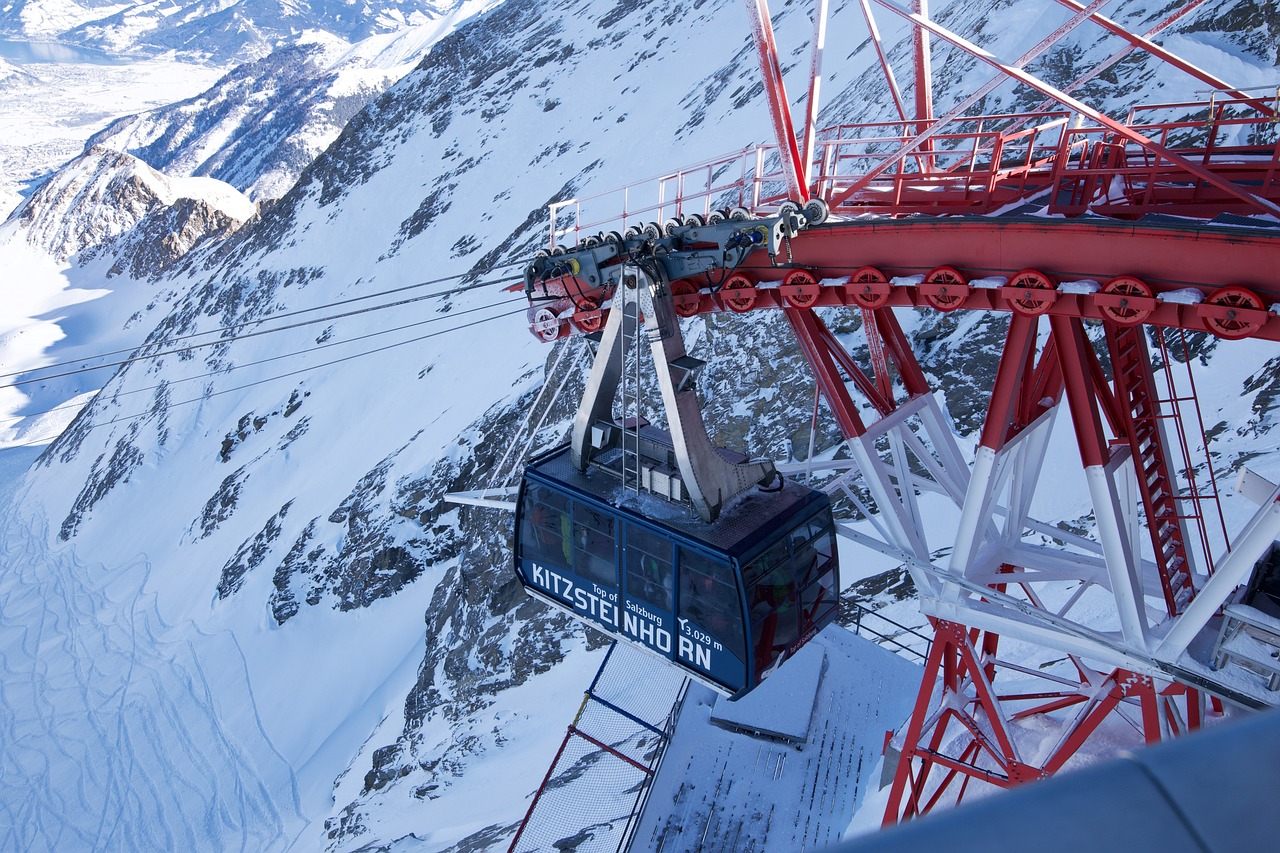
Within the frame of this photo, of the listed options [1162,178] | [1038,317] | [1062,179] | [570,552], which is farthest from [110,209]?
[1038,317]

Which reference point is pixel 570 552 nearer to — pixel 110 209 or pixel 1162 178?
pixel 1162 178

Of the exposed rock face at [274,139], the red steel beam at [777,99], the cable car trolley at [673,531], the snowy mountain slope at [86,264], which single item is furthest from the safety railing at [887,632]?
the exposed rock face at [274,139]

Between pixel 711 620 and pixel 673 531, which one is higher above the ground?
pixel 673 531

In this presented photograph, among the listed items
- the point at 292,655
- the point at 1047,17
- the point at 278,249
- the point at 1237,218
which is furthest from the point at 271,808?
the point at 278,249

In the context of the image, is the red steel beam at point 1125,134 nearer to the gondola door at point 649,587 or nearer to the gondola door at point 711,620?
the gondola door at point 711,620

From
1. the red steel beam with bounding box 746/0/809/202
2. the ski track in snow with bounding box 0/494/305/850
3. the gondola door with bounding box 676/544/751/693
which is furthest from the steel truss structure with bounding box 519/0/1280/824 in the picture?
the ski track in snow with bounding box 0/494/305/850

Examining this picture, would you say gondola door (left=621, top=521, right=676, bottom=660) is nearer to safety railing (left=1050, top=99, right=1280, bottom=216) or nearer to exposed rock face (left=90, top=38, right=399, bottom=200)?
safety railing (left=1050, top=99, right=1280, bottom=216)
